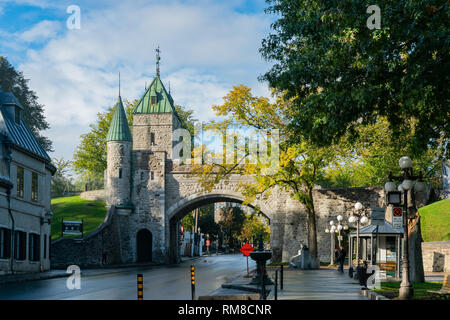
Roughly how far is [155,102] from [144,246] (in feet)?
48.2

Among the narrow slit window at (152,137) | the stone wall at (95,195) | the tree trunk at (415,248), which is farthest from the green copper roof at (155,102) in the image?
the tree trunk at (415,248)

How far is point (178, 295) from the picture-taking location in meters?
16.1

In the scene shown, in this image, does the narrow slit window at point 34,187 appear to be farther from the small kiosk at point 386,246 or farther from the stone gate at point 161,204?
the small kiosk at point 386,246

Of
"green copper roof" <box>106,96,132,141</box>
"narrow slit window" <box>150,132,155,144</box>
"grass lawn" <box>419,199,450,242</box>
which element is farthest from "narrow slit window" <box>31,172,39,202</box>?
"narrow slit window" <box>150,132,155,144</box>

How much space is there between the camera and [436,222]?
114 feet

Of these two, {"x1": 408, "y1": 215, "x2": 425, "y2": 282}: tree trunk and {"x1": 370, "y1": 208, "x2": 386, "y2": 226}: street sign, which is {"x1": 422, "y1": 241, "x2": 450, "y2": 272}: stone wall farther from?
{"x1": 370, "y1": 208, "x2": 386, "y2": 226}: street sign

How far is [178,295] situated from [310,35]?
25.8 feet

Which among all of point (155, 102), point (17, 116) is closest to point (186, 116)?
point (155, 102)

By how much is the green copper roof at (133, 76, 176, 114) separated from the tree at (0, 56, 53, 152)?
13.0 metres

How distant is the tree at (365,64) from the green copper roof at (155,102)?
41026 millimetres

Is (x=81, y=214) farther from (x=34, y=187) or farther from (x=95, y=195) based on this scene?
(x=34, y=187)

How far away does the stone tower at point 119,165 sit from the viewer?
48.0m
